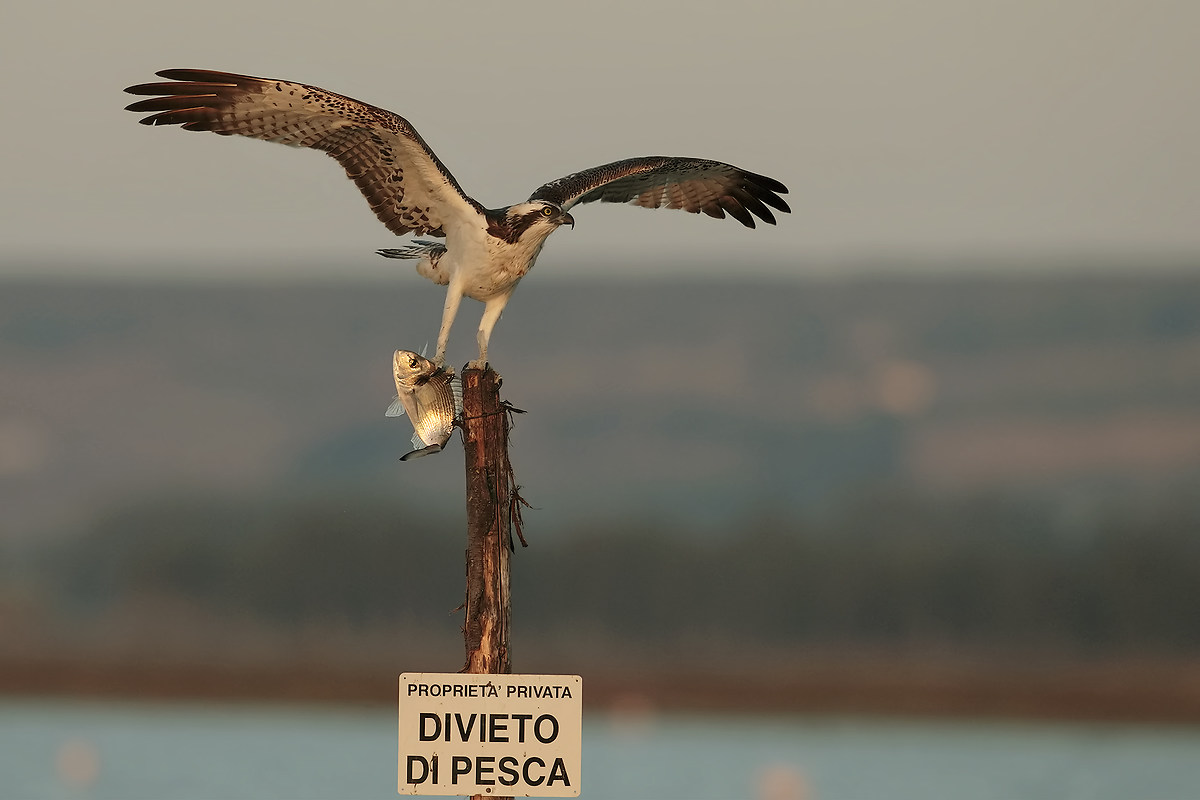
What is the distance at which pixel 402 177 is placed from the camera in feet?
17.4

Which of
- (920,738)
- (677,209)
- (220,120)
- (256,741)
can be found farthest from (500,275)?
(920,738)

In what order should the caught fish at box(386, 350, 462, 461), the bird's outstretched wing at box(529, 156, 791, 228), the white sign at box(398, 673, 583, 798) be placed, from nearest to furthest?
the white sign at box(398, 673, 583, 798), the caught fish at box(386, 350, 462, 461), the bird's outstretched wing at box(529, 156, 791, 228)

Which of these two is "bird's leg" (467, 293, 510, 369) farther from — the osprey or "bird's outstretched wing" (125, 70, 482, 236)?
"bird's outstretched wing" (125, 70, 482, 236)

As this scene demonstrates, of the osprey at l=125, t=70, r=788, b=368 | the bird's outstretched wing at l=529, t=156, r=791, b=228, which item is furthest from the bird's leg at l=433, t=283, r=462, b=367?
the bird's outstretched wing at l=529, t=156, r=791, b=228

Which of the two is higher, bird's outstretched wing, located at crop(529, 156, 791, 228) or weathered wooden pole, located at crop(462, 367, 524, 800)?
bird's outstretched wing, located at crop(529, 156, 791, 228)

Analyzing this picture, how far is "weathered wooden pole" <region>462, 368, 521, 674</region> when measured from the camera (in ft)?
15.4

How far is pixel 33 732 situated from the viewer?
19.9m

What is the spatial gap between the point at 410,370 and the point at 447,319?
230 mm

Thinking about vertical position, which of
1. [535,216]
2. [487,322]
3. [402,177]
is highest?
[402,177]

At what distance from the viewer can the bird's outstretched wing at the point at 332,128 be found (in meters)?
4.95

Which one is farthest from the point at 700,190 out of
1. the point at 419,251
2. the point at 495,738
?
the point at 495,738

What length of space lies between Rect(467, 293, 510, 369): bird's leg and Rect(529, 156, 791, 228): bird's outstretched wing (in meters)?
0.84

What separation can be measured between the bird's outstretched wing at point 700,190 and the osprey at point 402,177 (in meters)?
0.51

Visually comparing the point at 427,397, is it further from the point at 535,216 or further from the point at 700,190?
the point at 700,190
